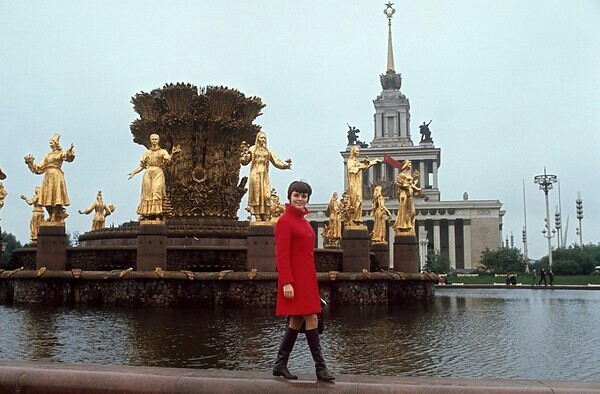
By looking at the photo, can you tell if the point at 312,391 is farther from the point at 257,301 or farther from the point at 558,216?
the point at 558,216

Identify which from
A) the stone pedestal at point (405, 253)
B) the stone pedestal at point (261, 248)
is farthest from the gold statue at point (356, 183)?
the stone pedestal at point (261, 248)

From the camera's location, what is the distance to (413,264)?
23.9 m

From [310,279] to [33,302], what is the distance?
1407 centimetres

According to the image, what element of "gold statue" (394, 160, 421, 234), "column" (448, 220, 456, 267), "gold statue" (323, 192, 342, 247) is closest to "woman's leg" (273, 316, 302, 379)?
"gold statue" (394, 160, 421, 234)

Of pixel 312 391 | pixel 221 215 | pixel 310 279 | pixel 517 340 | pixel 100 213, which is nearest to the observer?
pixel 312 391

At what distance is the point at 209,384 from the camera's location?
5.27 metres

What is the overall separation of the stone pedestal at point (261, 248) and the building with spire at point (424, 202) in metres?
65.1

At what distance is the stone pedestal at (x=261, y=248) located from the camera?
17.0 meters

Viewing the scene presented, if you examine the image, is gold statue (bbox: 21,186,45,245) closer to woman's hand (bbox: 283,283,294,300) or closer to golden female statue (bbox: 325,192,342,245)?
golden female statue (bbox: 325,192,342,245)

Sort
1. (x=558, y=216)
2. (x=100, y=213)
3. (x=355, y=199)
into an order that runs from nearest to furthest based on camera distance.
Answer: (x=355, y=199), (x=100, y=213), (x=558, y=216)

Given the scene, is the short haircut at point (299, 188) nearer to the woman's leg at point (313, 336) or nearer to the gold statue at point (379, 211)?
the woman's leg at point (313, 336)

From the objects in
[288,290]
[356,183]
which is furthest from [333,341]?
[356,183]

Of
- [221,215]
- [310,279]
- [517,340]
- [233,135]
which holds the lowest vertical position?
[517,340]

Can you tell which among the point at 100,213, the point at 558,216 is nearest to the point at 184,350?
the point at 100,213
